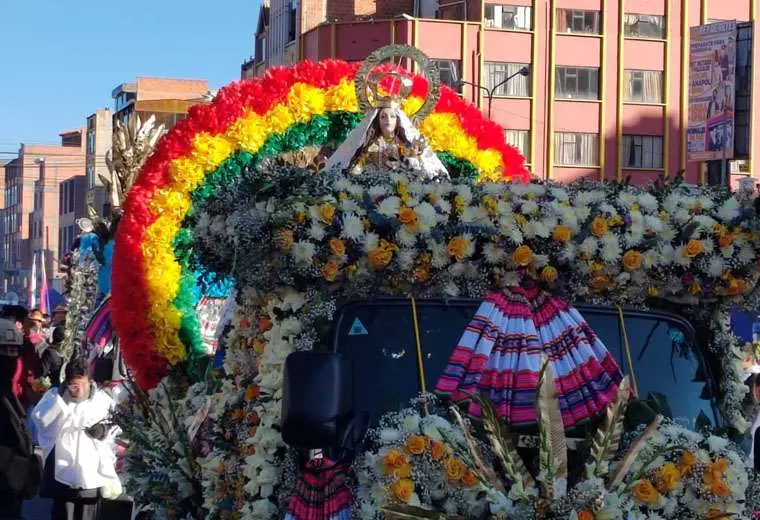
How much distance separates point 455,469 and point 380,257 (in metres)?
0.91

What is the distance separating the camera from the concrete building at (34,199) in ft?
412

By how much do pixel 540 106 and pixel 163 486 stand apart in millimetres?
52613

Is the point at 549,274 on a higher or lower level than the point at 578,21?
lower

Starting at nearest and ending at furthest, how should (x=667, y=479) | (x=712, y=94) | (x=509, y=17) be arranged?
1. (x=667, y=479)
2. (x=712, y=94)
3. (x=509, y=17)

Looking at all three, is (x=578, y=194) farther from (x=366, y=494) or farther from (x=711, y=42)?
(x=711, y=42)

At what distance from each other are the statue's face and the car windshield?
3.76m

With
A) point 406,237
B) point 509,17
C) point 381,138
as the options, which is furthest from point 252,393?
point 509,17

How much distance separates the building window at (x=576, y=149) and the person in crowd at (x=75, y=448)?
157ft

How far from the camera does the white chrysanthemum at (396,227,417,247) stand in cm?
530

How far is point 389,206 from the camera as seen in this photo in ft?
17.6

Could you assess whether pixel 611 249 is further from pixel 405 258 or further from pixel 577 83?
pixel 577 83

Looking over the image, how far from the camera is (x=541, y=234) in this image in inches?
211

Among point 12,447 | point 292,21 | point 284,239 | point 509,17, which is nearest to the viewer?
point 284,239

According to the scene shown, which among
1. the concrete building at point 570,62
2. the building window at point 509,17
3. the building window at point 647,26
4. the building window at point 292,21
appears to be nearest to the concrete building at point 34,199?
the building window at point 292,21
